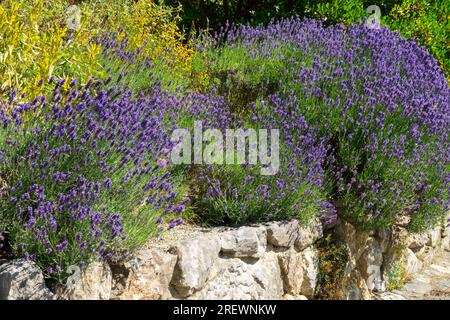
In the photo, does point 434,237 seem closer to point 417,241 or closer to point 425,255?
point 425,255

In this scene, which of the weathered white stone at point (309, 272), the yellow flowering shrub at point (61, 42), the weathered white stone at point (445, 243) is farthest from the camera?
the weathered white stone at point (445, 243)

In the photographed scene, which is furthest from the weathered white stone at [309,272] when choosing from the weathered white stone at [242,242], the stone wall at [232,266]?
the weathered white stone at [242,242]

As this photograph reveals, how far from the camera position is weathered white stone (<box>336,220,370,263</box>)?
4652 mm

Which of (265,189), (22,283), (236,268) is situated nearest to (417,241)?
(265,189)

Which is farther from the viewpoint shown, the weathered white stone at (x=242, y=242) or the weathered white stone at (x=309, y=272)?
the weathered white stone at (x=309, y=272)

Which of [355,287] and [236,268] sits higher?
[236,268]

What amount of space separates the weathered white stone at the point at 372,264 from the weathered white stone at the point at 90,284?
2349 millimetres

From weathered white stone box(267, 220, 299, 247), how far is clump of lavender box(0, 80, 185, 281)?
24.1 inches

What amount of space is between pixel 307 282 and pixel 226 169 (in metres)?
0.99

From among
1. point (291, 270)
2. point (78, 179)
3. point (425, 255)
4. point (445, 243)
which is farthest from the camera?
point (445, 243)

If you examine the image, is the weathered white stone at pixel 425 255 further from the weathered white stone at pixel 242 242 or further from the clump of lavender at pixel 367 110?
the weathered white stone at pixel 242 242

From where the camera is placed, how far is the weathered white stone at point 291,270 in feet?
13.8

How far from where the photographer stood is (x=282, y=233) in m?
4.03

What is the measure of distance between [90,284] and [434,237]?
377cm
